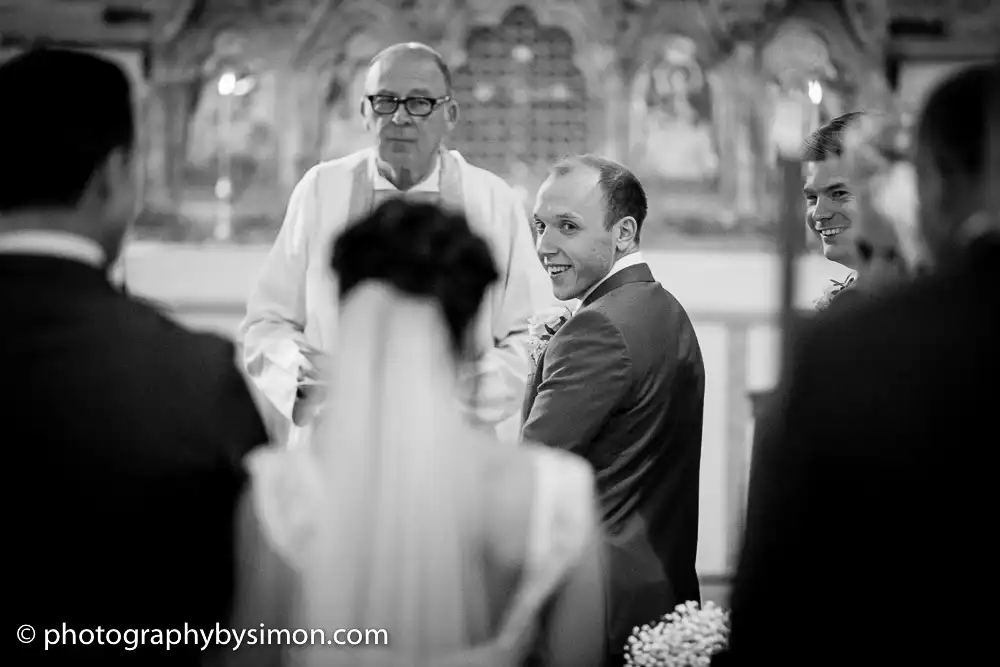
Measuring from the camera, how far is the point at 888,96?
→ 6332mm

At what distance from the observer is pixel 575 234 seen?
133 inches

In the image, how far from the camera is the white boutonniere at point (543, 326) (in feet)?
11.7

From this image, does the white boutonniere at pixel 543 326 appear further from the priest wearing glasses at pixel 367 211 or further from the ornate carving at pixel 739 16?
the ornate carving at pixel 739 16

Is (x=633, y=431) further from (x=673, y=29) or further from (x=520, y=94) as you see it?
(x=673, y=29)

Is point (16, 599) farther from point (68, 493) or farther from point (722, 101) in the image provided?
point (722, 101)

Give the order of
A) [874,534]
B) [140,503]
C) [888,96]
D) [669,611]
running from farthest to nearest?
[888,96]
[669,611]
[140,503]
[874,534]

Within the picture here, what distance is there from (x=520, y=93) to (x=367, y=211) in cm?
298

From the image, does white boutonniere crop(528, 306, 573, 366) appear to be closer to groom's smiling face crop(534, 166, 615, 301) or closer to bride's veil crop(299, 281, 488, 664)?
groom's smiling face crop(534, 166, 615, 301)

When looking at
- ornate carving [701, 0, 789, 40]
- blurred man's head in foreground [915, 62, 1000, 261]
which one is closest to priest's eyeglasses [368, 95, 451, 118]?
blurred man's head in foreground [915, 62, 1000, 261]

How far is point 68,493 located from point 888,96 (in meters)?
5.36

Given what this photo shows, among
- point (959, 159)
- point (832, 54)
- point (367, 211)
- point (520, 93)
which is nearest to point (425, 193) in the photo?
point (367, 211)

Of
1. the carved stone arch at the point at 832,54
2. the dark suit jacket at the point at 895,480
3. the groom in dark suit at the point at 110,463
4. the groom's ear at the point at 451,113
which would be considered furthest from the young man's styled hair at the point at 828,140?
the carved stone arch at the point at 832,54

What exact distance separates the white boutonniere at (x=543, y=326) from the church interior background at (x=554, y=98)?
264 centimetres

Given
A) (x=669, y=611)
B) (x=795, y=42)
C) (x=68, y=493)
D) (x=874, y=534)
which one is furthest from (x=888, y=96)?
(x=68, y=493)
